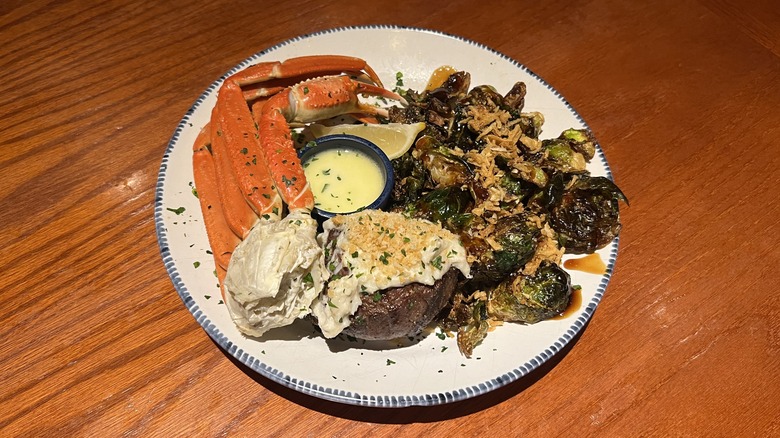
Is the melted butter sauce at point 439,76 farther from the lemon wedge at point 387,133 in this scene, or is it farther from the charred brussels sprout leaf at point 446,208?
the charred brussels sprout leaf at point 446,208

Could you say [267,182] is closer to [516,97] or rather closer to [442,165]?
[442,165]

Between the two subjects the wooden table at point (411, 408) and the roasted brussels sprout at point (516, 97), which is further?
the roasted brussels sprout at point (516, 97)

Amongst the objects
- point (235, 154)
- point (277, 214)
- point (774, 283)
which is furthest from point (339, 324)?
point (774, 283)

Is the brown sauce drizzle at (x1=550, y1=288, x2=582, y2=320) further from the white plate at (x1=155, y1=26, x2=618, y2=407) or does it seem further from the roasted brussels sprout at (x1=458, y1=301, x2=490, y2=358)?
the roasted brussels sprout at (x1=458, y1=301, x2=490, y2=358)

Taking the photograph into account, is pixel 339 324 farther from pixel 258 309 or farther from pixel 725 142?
pixel 725 142

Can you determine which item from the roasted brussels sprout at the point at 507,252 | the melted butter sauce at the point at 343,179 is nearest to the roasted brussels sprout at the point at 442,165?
the melted butter sauce at the point at 343,179
